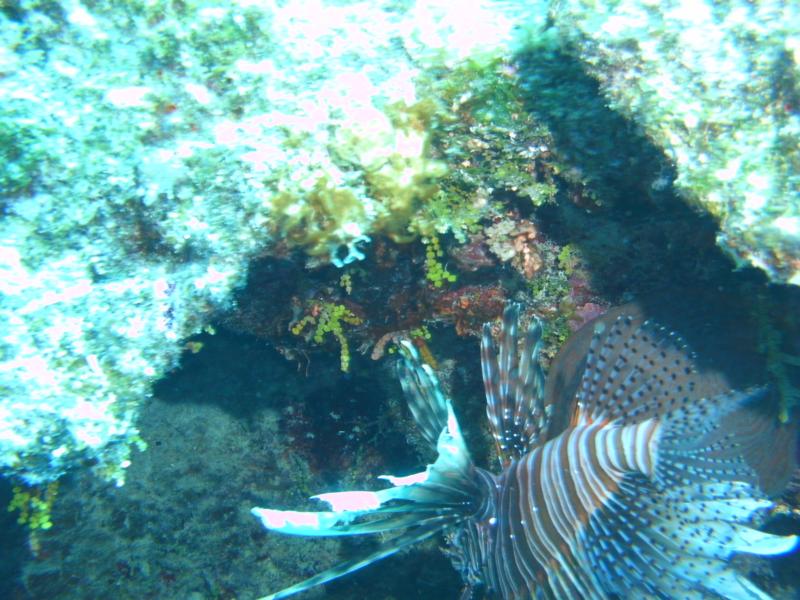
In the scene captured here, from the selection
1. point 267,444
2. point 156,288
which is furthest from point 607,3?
point 267,444

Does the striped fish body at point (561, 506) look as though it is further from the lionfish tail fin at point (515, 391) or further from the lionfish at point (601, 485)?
the lionfish tail fin at point (515, 391)

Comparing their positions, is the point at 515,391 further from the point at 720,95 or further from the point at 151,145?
the point at 151,145

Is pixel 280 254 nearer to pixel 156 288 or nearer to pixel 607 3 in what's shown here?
pixel 156 288

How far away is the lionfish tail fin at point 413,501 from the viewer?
1.78 meters

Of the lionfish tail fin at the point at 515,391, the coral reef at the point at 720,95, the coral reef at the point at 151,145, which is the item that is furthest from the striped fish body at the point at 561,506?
the coral reef at the point at 151,145

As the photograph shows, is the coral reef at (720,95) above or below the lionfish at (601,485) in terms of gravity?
above

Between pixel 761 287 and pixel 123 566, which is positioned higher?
pixel 761 287

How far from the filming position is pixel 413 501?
95.7 inches

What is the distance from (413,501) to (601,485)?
2.99 feet

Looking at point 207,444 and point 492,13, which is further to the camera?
point 207,444

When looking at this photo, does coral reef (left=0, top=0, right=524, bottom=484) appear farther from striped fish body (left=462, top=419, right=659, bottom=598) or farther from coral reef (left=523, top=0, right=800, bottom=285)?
striped fish body (left=462, top=419, right=659, bottom=598)

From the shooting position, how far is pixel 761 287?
7.25 feet

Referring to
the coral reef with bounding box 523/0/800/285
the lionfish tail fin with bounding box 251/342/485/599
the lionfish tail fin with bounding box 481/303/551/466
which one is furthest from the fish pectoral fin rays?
the coral reef with bounding box 523/0/800/285

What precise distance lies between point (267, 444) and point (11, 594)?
2.47 m
